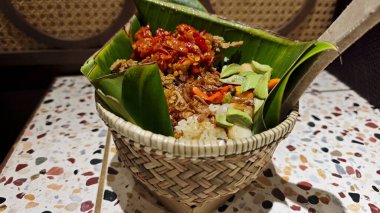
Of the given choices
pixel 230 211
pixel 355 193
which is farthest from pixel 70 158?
pixel 355 193

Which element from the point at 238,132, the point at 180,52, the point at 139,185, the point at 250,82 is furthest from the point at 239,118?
the point at 139,185

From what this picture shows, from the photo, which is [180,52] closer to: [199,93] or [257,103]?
[199,93]

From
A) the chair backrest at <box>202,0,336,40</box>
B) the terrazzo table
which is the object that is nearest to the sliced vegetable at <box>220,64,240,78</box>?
the terrazzo table

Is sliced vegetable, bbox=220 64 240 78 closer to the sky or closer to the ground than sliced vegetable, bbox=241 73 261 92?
closer to the ground

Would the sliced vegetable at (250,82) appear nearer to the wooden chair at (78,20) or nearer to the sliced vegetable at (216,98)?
the sliced vegetable at (216,98)

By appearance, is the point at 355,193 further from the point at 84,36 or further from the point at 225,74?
the point at 84,36

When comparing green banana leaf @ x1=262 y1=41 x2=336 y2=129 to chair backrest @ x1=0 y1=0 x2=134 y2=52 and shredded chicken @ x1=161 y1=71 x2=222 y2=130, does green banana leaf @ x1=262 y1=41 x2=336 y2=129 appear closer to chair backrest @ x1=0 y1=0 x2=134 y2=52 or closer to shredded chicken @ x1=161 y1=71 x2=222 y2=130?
shredded chicken @ x1=161 y1=71 x2=222 y2=130

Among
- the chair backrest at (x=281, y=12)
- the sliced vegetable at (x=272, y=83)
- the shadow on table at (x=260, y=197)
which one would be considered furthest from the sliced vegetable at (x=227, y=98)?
the chair backrest at (x=281, y=12)
